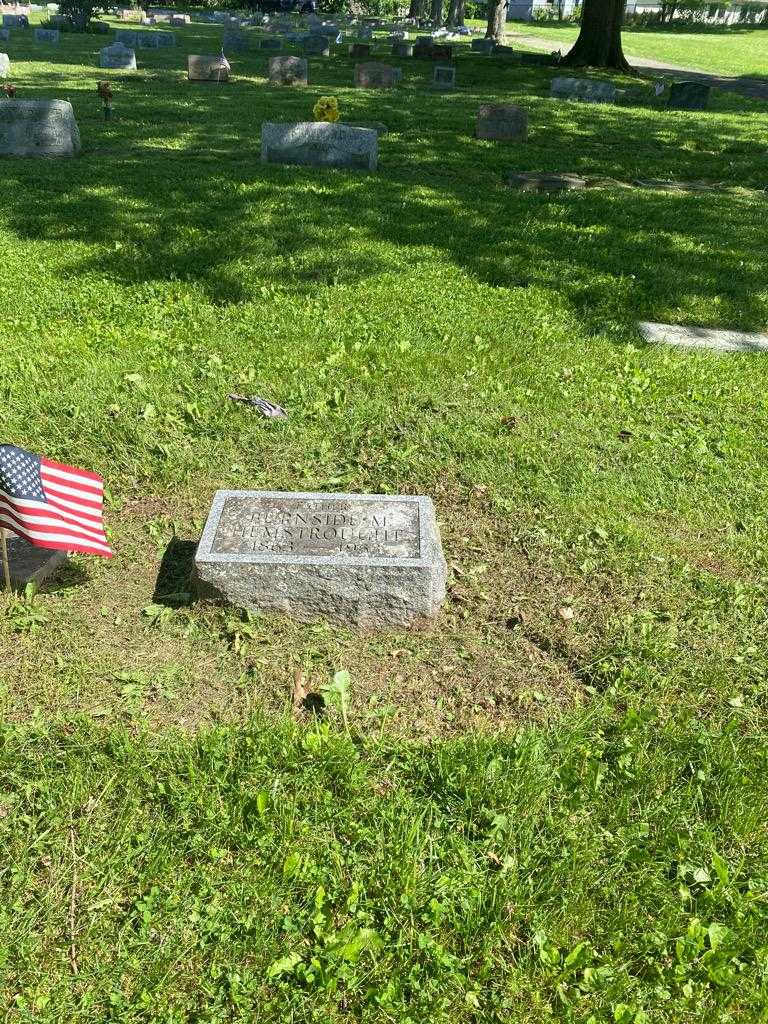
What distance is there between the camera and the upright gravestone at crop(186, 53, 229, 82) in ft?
65.2

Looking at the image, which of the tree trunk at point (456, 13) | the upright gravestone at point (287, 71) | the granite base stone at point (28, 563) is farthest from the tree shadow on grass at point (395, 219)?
the tree trunk at point (456, 13)

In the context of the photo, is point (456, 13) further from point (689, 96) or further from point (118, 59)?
point (689, 96)

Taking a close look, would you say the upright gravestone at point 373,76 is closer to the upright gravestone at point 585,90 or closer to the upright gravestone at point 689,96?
the upright gravestone at point 585,90

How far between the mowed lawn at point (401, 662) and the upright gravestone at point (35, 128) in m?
3.84

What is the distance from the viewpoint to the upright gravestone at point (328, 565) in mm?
3652

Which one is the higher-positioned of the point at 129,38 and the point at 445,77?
the point at 129,38

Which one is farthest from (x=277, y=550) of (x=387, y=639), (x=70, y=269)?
(x=70, y=269)

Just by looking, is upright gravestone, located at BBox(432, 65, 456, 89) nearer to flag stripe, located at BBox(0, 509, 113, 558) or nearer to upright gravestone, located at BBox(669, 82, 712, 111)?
upright gravestone, located at BBox(669, 82, 712, 111)

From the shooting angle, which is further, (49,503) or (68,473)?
(68,473)

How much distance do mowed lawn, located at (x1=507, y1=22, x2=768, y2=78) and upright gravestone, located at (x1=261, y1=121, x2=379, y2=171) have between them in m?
24.7

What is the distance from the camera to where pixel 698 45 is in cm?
4438

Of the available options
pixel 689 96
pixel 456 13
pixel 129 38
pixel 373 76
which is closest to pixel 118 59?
pixel 373 76

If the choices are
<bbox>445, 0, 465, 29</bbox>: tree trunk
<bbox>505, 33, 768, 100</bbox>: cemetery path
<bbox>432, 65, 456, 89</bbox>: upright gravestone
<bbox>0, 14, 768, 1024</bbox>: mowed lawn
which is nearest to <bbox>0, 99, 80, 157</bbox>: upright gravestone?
<bbox>0, 14, 768, 1024</bbox>: mowed lawn

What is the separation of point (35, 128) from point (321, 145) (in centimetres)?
394
